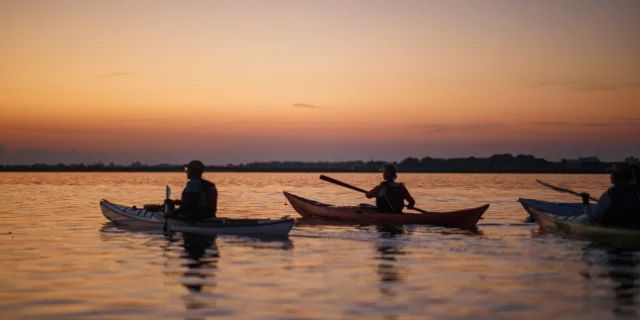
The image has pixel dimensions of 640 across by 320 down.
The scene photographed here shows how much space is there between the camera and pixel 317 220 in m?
26.1

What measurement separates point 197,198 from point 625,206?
10276mm

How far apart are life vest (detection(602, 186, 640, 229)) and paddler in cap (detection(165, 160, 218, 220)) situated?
31.1 feet

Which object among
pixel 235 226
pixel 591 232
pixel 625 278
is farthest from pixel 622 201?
pixel 235 226

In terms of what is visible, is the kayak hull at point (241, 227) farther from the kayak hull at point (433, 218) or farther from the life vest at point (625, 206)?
the life vest at point (625, 206)

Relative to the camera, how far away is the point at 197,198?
773 inches

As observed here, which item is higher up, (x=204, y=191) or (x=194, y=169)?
(x=194, y=169)

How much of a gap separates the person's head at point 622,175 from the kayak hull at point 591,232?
1.09 m

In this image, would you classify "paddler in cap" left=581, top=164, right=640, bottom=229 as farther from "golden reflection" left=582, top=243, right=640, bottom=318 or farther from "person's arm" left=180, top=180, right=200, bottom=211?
"person's arm" left=180, top=180, right=200, bottom=211

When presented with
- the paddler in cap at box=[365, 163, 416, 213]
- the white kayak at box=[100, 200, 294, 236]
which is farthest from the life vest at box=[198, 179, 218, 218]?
the paddler in cap at box=[365, 163, 416, 213]

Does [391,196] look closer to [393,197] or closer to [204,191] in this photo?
[393,197]

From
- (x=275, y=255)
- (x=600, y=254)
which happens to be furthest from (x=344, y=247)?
(x=600, y=254)

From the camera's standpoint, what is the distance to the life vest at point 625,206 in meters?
17.2

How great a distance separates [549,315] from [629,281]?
10.8 ft

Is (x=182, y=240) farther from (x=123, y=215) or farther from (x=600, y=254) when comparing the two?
(x=600, y=254)
